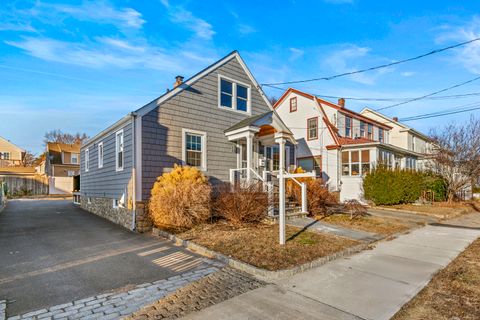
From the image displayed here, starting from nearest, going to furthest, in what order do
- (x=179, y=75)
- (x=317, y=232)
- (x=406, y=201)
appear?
1. (x=317, y=232)
2. (x=179, y=75)
3. (x=406, y=201)

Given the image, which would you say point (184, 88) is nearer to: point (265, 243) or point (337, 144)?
point (265, 243)

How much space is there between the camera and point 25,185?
28875 millimetres

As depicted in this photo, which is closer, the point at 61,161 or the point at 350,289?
the point at 350,289

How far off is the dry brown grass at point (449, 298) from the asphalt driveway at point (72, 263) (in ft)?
12.9

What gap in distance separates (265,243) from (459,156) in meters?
18.3

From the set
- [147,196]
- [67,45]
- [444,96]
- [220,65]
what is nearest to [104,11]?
[67,45]

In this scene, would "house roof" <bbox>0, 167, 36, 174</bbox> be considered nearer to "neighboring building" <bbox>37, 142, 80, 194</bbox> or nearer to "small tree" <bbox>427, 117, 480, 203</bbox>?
"neighboring building" <bbox>37, 142, 80, 194</bbox>

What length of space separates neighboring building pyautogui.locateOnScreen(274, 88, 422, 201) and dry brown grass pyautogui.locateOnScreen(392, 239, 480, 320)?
1282 cm

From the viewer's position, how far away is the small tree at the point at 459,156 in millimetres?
18109

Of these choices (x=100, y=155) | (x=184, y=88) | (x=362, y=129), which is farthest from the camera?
(x=362, y=129)

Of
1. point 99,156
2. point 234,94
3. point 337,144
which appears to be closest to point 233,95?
point 234,94

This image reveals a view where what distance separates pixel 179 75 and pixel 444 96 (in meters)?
14.3

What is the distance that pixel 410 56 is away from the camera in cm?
1159

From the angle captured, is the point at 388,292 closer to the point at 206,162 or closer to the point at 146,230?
the point at 146,230
